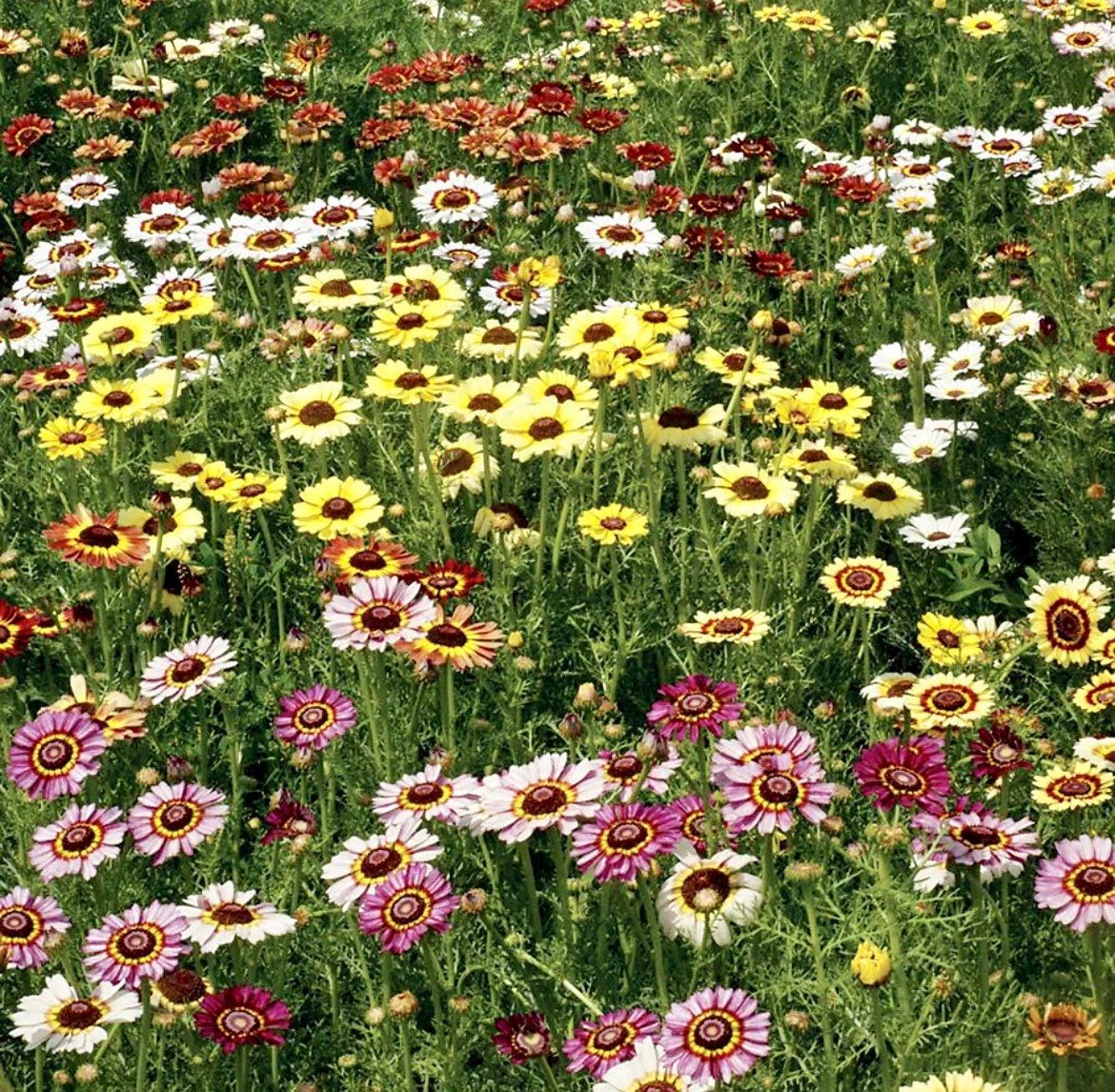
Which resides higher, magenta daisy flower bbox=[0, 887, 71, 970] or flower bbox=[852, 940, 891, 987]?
flower bbox=[852, 940, 891, 987]

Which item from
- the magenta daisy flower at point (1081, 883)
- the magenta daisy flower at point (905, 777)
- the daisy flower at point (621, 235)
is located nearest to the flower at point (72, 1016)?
the magenta daisy flower at point (905, 777)

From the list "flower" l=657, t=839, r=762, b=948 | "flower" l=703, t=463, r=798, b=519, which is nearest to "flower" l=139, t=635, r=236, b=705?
"flower" l=657, t=839, r=762, b=948

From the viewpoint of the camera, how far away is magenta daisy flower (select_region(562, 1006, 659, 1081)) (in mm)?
1940

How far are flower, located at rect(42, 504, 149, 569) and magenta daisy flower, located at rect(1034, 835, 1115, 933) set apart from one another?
1.55 metres

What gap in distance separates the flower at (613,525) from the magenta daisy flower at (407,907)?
0.94 m

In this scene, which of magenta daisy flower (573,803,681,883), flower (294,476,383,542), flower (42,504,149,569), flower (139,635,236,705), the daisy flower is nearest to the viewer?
magenta daisy flower (573,803,681,883)

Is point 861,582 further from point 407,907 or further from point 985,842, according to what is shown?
point 407,907

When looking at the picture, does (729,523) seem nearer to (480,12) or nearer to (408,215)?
(408,215)

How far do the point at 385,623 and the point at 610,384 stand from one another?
28.9 inches

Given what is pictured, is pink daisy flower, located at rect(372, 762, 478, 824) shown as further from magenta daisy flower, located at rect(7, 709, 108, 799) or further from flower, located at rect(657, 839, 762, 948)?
magenta daisy flower, located at rect(7, 709, 108, 799)

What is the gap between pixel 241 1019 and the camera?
6.57 feet

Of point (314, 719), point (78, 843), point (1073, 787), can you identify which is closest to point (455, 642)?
point (314, 719)

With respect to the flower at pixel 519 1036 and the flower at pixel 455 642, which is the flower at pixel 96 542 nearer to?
the flower at pixel 455 642

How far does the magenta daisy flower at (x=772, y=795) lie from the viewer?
2096 mm
